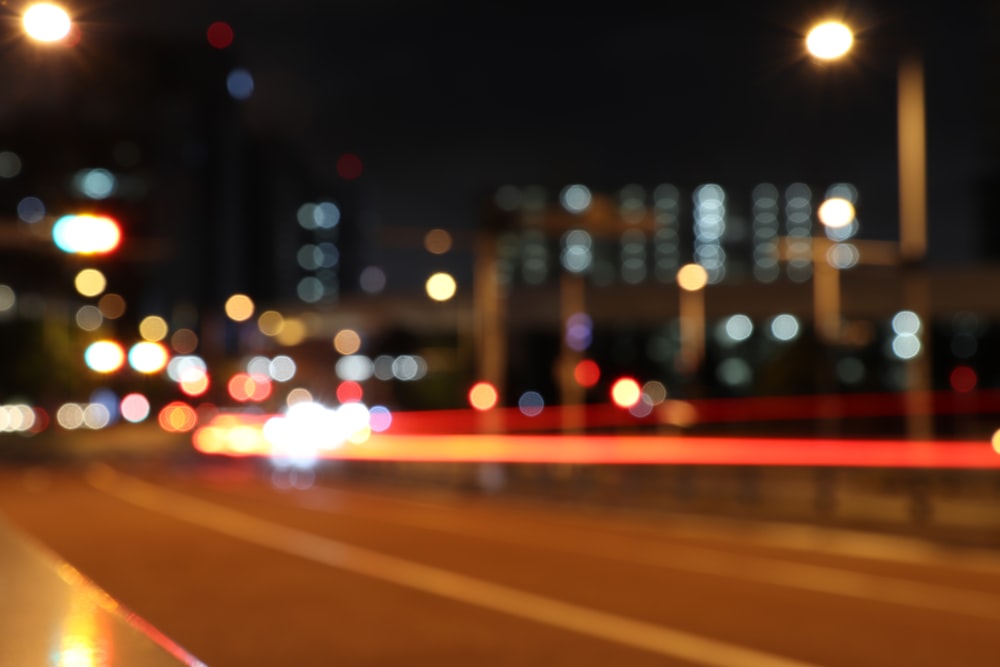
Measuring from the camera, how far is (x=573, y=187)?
180500 mm

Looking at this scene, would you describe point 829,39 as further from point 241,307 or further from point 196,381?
point 196,381

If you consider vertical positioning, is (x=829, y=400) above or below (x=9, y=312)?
below

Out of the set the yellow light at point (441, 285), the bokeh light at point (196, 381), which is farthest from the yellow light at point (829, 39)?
the bokeh light at point (196, 381)

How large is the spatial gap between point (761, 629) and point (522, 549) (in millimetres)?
7832

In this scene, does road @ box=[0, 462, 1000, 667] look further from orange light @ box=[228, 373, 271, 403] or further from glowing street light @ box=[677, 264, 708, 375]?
orange light @ box=[228, 373, 271, 403]

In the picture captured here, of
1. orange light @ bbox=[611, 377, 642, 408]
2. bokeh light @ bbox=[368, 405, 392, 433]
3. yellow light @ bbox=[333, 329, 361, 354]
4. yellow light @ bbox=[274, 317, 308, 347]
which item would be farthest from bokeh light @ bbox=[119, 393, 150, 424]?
orange light @ bbox=[611, 377, 642, 408]

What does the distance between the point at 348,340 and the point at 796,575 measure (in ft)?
233

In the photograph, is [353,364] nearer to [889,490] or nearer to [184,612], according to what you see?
[889,490]

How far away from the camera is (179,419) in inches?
2913

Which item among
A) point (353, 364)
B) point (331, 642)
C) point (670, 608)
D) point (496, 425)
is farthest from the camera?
point (353, 364)

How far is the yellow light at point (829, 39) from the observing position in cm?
1619

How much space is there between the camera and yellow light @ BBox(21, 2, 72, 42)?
11.8 metres

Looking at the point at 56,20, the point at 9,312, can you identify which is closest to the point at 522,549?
the point at 56,20

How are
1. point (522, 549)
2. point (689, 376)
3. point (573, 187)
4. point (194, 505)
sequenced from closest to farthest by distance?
point (522, 549) < point (194, 505) < point (689, 376) < point (573, 187)
